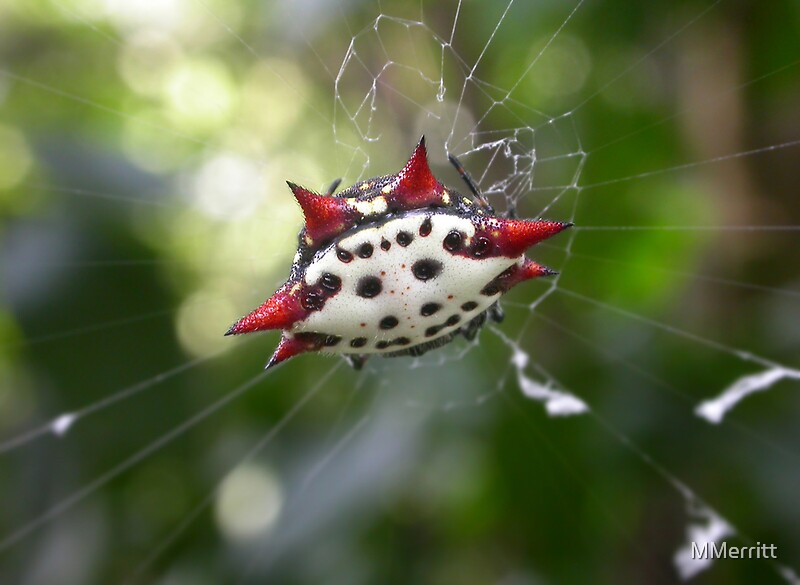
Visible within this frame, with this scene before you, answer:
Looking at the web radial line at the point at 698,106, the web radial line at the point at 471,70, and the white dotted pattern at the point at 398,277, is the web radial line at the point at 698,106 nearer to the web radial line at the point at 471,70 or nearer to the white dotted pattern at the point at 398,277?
the web radial line at the point at 471,70

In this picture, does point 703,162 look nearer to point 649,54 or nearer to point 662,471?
point 649,54

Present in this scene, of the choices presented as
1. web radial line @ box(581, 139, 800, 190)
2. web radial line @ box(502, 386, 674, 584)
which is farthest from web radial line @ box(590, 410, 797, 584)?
web radial line @ box(581, 139, 800, 190)

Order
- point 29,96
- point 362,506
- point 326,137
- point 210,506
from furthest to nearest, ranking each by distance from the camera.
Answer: point 326,137
point 29,96
point 210,506
point 362,506

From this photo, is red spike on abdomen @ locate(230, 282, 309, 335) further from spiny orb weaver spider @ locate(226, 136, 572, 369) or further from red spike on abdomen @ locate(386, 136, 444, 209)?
red spike on abdomen @ locate(386, 136, 444, 209)

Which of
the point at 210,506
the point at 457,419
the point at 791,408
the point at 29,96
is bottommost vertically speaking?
the point at 791,408

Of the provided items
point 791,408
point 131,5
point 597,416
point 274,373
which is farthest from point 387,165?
point 131,5

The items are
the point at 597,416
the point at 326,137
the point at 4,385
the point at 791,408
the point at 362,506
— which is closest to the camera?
the point at 791,408

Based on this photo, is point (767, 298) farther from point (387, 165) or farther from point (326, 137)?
point (326, 137)
